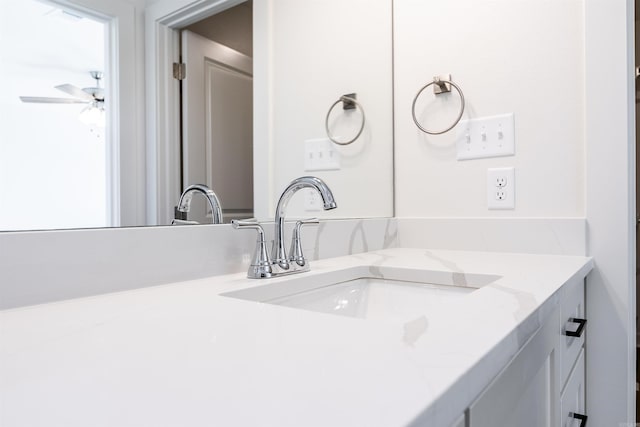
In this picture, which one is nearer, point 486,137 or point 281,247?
point 281,247

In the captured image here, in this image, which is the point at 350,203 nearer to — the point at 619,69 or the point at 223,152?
the point at 223,152

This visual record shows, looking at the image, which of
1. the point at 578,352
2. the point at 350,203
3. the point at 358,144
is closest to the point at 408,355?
the point at 578,352

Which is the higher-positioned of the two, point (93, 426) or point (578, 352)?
point (93, 426)

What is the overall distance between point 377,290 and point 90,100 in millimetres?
707

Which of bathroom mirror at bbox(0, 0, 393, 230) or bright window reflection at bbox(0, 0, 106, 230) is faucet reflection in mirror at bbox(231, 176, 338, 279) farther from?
bright window reflection at bbox(0, 0, 106, 230)

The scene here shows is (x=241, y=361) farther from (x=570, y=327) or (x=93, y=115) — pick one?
(x=570, y=327)

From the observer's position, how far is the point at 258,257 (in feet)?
2.85

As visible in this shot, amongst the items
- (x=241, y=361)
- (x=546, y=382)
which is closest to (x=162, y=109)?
(x=241, y=361)

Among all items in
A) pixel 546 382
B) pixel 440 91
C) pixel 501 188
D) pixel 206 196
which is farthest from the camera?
pixel 440 91

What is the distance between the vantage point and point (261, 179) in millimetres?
1016

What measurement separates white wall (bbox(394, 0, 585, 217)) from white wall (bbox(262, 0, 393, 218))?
5cm

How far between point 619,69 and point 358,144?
71 cm

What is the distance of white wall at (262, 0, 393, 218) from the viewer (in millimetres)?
1187

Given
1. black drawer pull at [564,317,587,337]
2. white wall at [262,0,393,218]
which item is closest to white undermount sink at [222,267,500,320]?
black drawer pull at [564,317,587,337]
